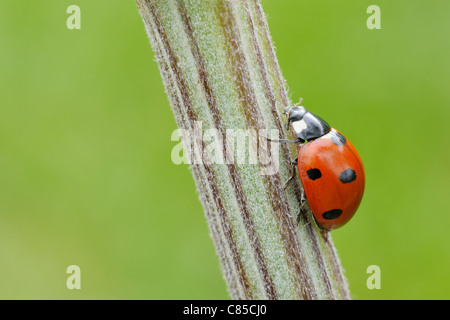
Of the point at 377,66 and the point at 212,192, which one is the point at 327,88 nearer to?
the point at 377,66

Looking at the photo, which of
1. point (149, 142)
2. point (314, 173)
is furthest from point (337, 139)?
point (149, 142)

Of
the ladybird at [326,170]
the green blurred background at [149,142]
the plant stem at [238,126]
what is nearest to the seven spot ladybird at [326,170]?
the ladybird at [326,170]

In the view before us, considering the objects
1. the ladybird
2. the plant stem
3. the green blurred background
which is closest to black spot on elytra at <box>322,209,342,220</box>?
the ladybird

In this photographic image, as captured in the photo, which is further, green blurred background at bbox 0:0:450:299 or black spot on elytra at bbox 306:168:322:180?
green blurred background at bbox 0:0:450:299

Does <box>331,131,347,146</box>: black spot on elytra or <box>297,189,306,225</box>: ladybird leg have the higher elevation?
<box>331,131,347,146</box>: black spot on elytra

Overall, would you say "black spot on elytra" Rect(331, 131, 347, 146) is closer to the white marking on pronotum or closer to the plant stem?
the white marking on pronotum

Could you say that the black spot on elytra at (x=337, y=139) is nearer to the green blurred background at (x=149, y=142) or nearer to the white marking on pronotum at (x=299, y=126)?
the white marking on pronotum at (x=299, y=126)

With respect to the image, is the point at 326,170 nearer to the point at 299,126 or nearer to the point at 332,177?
the point at 332,177
